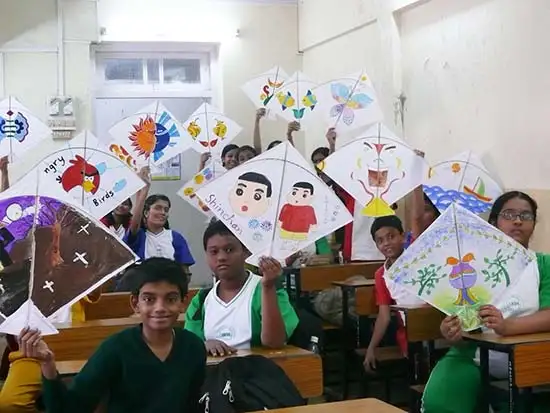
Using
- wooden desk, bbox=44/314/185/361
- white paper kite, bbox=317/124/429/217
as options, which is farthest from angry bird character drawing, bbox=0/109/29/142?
wooden desk, bbox=44/314/185/361

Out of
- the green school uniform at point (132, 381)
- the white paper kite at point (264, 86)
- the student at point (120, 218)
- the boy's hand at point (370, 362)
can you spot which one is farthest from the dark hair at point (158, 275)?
the white paper kite at point (264, 86)

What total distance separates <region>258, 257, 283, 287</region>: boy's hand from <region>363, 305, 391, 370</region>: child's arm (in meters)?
1.47

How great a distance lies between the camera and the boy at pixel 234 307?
2.66 meters

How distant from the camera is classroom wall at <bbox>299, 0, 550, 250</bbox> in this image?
14.0 feet

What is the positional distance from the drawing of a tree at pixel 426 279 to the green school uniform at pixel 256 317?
Result: 0.42 meters

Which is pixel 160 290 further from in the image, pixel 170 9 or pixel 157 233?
pixel 170 9

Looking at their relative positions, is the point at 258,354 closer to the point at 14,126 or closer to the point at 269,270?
the point at 269,270

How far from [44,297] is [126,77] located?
553 centimetres

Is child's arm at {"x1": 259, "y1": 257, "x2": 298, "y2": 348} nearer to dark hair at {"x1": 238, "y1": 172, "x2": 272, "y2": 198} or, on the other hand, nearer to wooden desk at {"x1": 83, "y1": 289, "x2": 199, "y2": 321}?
dark hair at {"x1": 238, "y1": 172, "x2": 272, "y2": 198}

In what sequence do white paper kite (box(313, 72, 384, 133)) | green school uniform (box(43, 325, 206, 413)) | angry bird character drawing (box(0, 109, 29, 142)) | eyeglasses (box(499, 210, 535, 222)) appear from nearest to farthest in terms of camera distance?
green school uniform (box(43, 325, 206, 413)), eyeglasses (box(499, 210, 535, 222)), white paper kite (box(313, 72, 384, 133)), angry bird character drawing (box(0, 109, 29, 142))

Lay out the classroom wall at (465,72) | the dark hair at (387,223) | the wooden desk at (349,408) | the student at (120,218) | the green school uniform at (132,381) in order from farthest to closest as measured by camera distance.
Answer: the student at (120,218), the classroom wall at (465,72), the dark hair at (387,223), the green school uniform at (132,381), the wooden desk at (349,408)

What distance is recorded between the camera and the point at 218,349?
2.48 meters

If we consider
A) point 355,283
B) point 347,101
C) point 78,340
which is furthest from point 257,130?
point 78,340

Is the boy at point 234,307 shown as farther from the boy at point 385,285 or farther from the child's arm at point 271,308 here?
the boy at point 385,285
